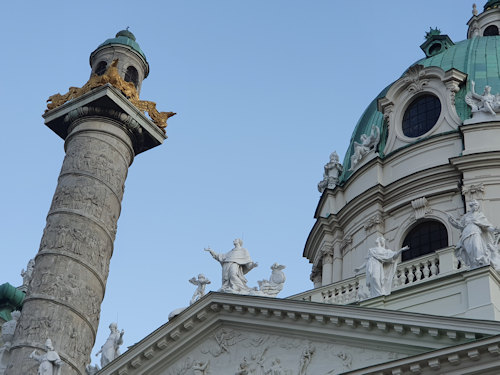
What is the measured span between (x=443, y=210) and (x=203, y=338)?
349 inches

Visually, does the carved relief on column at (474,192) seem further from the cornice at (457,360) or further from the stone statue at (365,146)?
A: the cornice at (457,360)

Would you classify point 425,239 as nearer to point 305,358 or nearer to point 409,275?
point 409,275

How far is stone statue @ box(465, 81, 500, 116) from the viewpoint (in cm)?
2662

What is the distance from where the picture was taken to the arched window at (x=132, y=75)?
2553cm

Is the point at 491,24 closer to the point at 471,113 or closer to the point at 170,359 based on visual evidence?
the point at 471,113

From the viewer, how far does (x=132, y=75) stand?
1010 inches

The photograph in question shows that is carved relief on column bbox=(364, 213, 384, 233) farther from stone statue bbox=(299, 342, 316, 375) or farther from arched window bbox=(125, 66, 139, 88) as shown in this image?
stone statue bbox=(299, 342, 316, 375)

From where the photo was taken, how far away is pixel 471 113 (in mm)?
27016

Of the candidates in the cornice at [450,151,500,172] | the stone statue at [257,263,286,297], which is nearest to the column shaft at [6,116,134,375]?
the stone statue at [257,263,286,297]

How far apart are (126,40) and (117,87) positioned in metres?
2.03

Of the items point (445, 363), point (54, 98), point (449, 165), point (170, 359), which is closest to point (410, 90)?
point (449, 165)

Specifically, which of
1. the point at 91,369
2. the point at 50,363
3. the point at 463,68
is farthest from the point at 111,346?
the point at 463,68

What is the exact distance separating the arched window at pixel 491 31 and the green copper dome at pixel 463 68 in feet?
6.30

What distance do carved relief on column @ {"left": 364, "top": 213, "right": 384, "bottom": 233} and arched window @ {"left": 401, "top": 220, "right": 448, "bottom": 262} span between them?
838 millimetres
